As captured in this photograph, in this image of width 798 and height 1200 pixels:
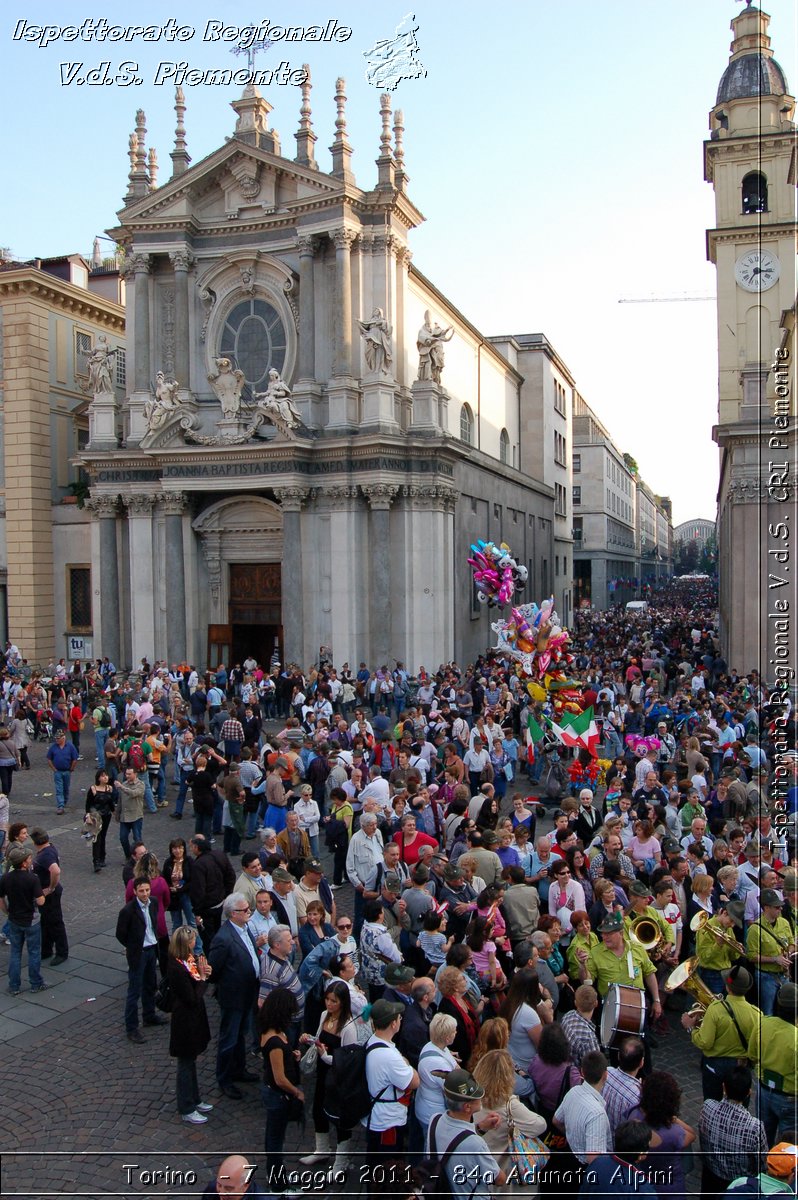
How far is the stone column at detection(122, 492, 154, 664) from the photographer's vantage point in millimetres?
29641

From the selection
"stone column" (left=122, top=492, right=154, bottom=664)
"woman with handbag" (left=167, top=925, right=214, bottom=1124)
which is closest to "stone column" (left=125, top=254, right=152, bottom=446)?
"stone column" (left=122, top=492, right=154, bottom=664)

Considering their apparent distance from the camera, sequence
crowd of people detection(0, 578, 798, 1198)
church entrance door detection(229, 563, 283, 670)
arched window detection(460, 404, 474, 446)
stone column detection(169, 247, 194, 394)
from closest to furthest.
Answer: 1. crowd of people detection(0, 578, 798, 1198)
2. stone column detection(169, 247, 194, 394)
3. church entrance door detection(229, 563, 283, 670)
4. arched window detection(460, 404, 474, 446)

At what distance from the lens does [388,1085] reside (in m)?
5.81

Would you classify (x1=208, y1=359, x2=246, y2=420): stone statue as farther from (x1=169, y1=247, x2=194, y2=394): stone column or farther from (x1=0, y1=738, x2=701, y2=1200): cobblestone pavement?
(x1=0, y1=738, x2=701, y2=1200): cobblestone pavement

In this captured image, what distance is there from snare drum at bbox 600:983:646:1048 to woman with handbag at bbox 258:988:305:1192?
2281 mm

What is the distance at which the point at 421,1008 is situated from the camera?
652 centimetres

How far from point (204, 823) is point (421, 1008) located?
810 centimetres

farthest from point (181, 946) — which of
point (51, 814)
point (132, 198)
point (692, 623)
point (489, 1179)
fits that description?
point (692, 623)

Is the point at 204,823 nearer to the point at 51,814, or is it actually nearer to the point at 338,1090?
the point at 51,814

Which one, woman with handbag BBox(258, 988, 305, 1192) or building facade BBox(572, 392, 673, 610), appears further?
building facade BBox(572, 392, 673, 610)

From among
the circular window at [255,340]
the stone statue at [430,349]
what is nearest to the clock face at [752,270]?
the stone statue at [430,349]

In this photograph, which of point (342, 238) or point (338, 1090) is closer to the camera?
point (338, 1090)

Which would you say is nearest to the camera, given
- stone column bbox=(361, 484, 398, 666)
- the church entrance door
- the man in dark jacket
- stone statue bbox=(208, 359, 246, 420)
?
the man in dark jacket

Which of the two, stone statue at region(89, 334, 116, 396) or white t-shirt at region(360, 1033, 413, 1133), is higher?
stone statue at region(89, 334, 116, 396)
